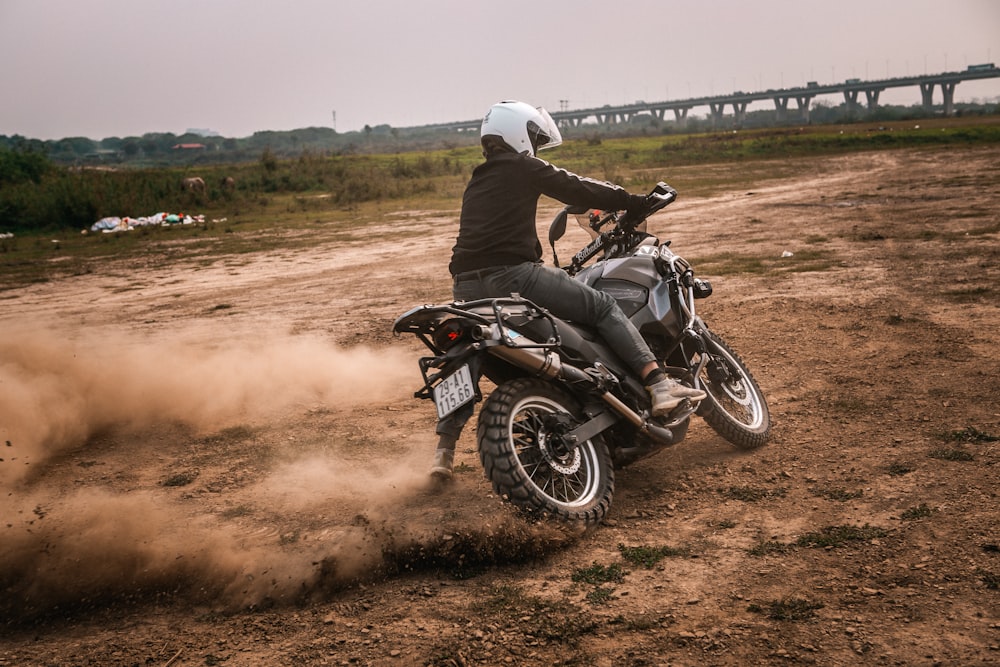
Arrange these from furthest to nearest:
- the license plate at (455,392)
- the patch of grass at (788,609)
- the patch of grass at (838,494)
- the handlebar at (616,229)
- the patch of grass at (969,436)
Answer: the handlebar at (616,229) → the patch of grass at (969,436) → the patch of grass at (838,494) → the license plate at (455,392) → the patch of grass at (788,609)

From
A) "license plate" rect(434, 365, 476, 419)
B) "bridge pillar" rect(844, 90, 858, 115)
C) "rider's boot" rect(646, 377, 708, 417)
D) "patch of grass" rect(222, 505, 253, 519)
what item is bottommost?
"patch of grass" rect(222, 505, 253, 519)

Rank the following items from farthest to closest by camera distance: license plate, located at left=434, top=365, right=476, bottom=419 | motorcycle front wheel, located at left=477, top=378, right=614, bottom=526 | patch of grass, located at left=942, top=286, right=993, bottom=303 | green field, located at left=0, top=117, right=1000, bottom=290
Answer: green field, located at left=0, top=117, right=1000, bottom=290 < patch of grass, located at left=942, top=286, right=993, bottom=303 < license plate, located at left=434, top=365, right=476, bottom=419 < motorcycle front wheel, located at left=477, top=378, right=614, bottom=526

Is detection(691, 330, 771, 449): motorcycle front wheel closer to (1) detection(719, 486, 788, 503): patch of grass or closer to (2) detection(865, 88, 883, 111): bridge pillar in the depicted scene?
(1) detection(719, 486, 788, 503): patch of grass

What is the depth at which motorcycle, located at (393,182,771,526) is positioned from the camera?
14.6 ft

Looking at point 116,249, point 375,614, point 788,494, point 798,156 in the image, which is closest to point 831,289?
point 788,494

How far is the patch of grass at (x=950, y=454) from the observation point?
515 cm

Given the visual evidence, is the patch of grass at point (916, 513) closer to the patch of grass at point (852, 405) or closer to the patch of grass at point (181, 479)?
the patch of grass at point (852, 405)

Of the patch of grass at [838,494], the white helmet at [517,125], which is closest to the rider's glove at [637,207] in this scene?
the white helmet at [517,125]

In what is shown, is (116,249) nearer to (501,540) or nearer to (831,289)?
(831,289)

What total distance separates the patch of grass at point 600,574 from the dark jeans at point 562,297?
1097 mm

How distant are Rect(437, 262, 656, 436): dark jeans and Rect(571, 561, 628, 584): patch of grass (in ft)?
3.60

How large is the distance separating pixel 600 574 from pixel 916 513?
1683mm

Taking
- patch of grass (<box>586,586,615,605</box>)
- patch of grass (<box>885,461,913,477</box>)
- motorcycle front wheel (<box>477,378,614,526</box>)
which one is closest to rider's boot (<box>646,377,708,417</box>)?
motorcycle front wheel (<box>477,378,614,526</box>)

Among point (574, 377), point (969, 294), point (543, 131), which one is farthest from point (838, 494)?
point (969, 294)
